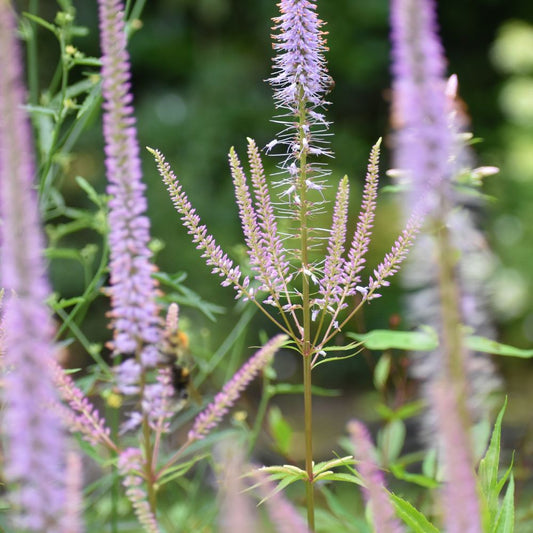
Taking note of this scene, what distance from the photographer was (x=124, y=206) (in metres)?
0.85

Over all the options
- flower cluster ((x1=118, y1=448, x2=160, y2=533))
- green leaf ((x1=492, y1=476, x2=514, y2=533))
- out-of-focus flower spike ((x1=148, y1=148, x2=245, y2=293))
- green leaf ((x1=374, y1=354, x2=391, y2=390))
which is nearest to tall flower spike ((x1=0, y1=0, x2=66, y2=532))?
flower cluster ((x1=118, y1=448, x2=160, y2=533))

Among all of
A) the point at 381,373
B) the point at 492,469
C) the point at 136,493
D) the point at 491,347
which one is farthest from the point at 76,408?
the point at 381,373

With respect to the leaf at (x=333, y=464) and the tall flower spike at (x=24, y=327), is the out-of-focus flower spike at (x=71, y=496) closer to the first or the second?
the tall flower spike at (x=24, y=327)

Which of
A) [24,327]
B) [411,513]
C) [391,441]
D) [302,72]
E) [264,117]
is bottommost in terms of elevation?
[391,441]

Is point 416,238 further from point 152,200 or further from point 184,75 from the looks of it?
point 184,75

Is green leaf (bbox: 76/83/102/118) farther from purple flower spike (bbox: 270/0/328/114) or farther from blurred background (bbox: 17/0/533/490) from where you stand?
blurred background (bbox: 17/0/533/490)

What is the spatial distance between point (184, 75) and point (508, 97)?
3917 millimetres

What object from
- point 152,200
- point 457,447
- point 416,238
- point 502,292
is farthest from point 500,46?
point 457,447

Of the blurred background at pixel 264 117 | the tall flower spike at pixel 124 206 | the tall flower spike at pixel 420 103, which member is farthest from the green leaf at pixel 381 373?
the blurred background at pixel 264 117

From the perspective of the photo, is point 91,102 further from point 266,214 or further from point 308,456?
point 308,456

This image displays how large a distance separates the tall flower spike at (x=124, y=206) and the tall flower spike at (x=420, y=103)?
0.90 feet

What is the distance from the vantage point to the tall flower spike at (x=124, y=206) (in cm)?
77

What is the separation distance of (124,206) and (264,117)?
7.96 meters

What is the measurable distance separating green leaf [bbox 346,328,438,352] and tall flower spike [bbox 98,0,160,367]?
0.68 meters
